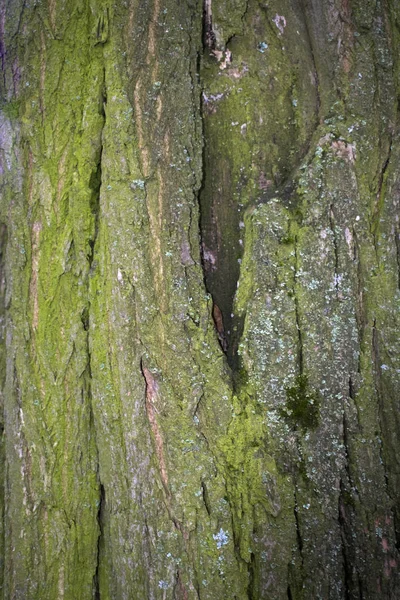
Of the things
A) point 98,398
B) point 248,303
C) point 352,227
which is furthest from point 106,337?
point 352,227

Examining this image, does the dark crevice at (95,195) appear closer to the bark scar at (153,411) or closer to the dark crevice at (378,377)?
the bark scar at (153,411)

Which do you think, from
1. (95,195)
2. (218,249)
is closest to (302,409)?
(218,249)

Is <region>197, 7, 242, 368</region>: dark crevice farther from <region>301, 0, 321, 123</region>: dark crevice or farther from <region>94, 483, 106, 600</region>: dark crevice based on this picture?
A: <region>94, 483, 106, 600</region>: dark crevice

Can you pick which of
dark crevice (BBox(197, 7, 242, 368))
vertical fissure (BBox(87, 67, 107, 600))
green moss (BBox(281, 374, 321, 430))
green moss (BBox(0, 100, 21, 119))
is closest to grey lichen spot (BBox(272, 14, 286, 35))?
dark crevice (BBox(197, 7, 242, 368))

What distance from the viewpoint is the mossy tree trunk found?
142cm

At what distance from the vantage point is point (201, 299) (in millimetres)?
1463

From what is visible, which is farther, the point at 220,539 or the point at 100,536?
the point at 100,536

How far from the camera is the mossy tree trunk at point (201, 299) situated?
1423mm

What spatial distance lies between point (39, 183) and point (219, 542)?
4.06 ft

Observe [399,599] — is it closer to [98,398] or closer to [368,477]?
[368,477]

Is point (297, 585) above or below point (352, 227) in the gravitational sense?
below

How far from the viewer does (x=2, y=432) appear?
1663 millimetres

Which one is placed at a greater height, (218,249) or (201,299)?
(218,249)

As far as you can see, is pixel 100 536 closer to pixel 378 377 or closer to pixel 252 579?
pixel 252 579
